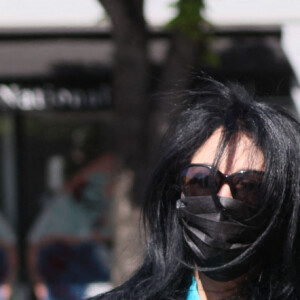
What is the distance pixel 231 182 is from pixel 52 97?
4212 mm

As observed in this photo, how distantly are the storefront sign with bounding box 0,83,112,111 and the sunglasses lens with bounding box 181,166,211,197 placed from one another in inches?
153

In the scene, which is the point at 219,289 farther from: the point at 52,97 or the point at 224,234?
the point at 52,97

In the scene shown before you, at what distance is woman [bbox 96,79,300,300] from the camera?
1.65 metres

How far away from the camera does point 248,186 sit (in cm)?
165

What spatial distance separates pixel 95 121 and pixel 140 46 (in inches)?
104

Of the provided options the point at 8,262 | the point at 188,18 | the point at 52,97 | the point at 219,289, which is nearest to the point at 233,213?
the point at 219,289

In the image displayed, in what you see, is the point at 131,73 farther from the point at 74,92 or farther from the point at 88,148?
the point at 88,148

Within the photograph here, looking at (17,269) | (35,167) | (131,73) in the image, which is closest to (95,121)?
(35,167)

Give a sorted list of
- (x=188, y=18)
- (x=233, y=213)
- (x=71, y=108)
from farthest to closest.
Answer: (x=71, y=108) → (x=188, y=18) → (x=233, y=213)

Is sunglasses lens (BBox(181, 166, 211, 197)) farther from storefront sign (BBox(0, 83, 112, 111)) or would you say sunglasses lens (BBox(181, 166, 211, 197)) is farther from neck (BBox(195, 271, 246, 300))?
storefront sign (BBox(0, 83, 112, 111))

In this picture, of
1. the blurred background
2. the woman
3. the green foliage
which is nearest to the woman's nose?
the woman

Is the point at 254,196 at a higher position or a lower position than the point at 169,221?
higher

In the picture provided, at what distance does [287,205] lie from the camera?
169 cm

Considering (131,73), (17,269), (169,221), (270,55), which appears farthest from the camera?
(17,269)
